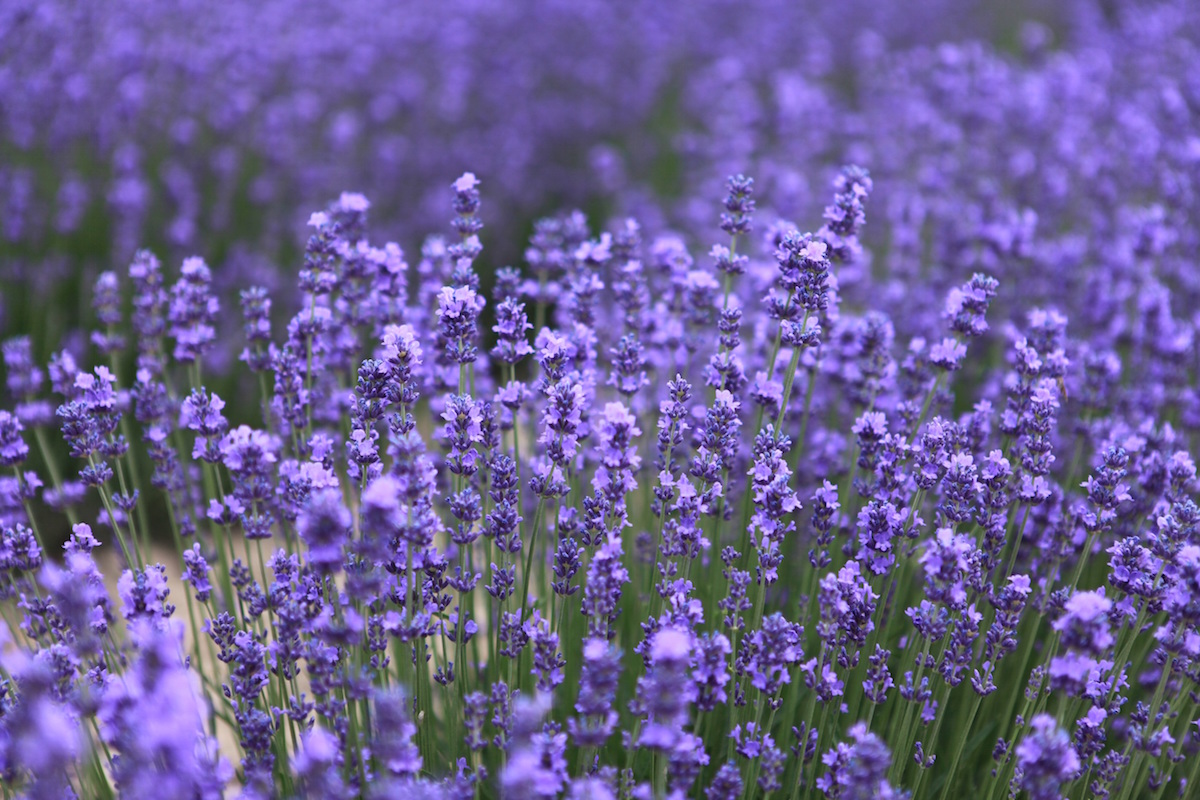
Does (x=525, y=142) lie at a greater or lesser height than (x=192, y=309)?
greater

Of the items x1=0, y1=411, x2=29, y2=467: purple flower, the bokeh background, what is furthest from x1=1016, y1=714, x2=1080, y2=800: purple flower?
x1=0, y1=411, x2=29, y2=467: purple flower

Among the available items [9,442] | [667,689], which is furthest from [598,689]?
[9,442]

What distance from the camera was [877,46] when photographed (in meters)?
6.71

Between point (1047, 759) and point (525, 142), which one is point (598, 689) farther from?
point (525, 142)

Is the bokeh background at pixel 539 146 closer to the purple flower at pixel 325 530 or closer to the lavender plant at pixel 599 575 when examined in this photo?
the lavender plant at pixel 599 575

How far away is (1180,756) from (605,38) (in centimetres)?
783

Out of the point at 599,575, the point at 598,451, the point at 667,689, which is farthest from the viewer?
the point at 598,451

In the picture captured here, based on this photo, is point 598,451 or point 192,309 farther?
point 192,309

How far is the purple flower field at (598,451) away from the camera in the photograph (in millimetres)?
2021

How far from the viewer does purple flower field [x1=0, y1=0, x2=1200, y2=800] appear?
202cm

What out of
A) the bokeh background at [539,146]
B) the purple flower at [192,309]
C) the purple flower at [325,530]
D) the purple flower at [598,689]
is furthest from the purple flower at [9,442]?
the bokeh background at [539,146]

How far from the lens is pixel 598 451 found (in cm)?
270

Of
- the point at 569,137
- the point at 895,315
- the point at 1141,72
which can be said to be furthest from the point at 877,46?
the point at 895,315

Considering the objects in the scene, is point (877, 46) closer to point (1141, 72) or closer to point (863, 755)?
point (1141, 72)
